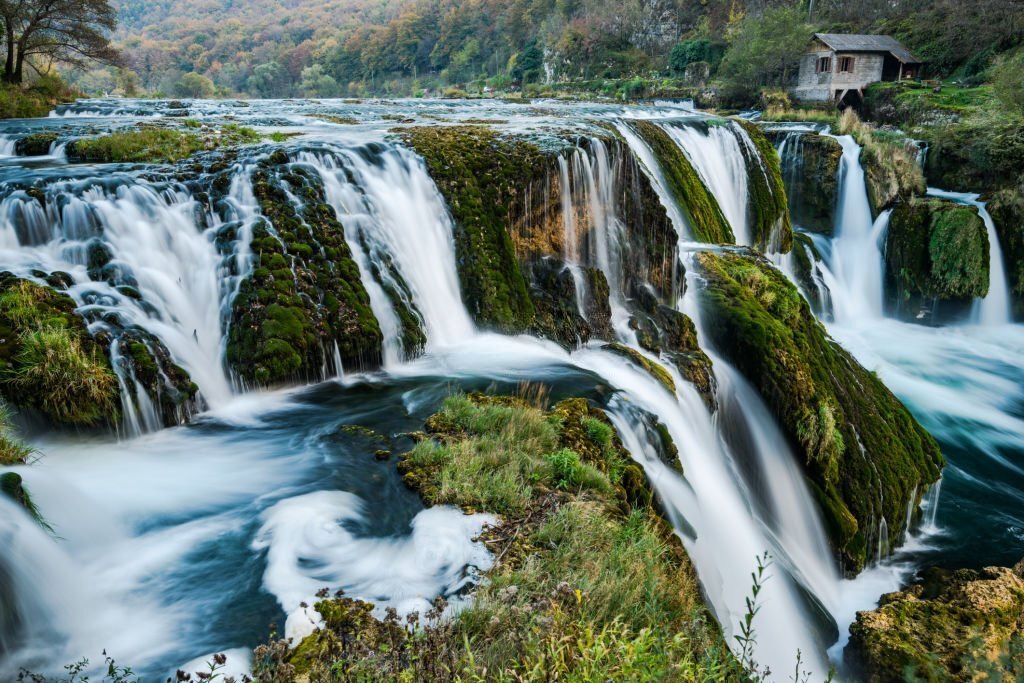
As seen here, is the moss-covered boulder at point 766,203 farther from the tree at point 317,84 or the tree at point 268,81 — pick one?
the tree at point 268,81

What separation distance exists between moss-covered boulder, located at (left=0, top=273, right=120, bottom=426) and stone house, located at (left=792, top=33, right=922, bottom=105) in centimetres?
4283

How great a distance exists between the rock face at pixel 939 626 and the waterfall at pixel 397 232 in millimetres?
5986

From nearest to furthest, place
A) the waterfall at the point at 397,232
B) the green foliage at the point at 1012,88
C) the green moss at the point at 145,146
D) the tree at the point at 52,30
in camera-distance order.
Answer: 1. the waterfall at the point at 397,232
2. the green moss at the point at 145,146
3. the tree at the point at 52,30
4. the green foliage at the point at 1012,88

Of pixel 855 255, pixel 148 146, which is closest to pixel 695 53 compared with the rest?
pixel 855 255

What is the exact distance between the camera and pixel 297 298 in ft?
23.3

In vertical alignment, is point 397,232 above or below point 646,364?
above

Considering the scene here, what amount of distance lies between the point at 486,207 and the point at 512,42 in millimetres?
88343

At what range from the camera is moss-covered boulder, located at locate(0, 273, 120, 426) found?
17.1ft

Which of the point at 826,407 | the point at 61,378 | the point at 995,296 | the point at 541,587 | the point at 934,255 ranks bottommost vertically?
the point at 995,296

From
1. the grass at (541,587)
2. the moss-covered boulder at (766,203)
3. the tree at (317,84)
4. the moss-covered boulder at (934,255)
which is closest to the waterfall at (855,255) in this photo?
the moss-covered boulder at (934,255)

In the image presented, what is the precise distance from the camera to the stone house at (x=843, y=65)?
37.6 m

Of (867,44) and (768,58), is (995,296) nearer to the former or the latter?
(768,58)

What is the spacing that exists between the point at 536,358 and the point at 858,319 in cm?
1539

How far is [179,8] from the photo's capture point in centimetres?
15075
